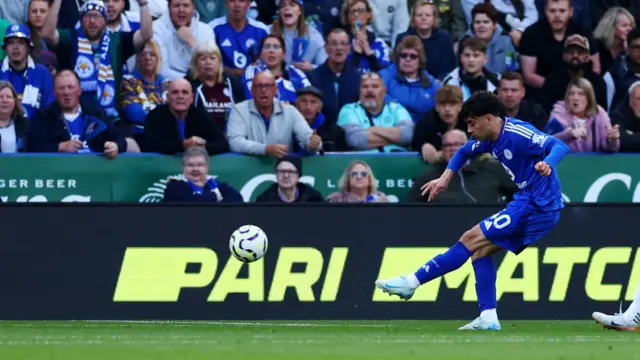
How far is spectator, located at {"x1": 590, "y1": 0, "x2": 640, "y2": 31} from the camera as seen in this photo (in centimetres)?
1761

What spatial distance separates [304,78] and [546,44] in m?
3.31

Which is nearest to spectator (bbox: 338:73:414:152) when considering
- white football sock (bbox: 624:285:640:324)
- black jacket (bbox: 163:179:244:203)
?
black jacket (bbox: 163:179:244:203)

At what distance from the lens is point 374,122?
15.9 metres

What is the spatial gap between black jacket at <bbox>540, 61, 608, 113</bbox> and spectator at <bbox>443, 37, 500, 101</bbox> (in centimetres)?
68

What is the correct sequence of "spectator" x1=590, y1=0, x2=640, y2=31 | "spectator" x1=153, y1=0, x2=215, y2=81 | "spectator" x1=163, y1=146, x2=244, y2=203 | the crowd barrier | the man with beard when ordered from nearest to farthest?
the crowd barrier < "spectator" x1=163, y1=146, x2=244, y2=203 < "spectator" x1=153, y1=0, x2=215, y2=81 < the man with beard < "spectator" x1=590, y1=0, x2=640, y2=31

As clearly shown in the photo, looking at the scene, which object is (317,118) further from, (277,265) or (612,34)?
(612,34)

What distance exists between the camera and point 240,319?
14.1m

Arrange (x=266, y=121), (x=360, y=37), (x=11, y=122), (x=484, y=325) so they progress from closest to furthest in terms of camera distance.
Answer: (x=484, y=325) < (x=11, y=122) < (x=266, y=121) < (x=360, y=37)

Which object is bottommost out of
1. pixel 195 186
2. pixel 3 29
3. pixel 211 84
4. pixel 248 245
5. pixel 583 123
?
pixel 248 245

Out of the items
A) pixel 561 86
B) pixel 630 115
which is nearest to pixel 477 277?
pixel 630 115

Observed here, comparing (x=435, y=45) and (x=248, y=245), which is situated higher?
(x=435, y=45)

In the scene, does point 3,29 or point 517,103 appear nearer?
point 3,29

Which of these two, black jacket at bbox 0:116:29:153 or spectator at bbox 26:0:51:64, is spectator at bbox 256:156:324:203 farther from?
spectator at bbox 26:0:51:64

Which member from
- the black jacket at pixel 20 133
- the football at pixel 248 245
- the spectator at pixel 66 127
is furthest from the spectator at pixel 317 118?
the black jacket at pixel 20 133
